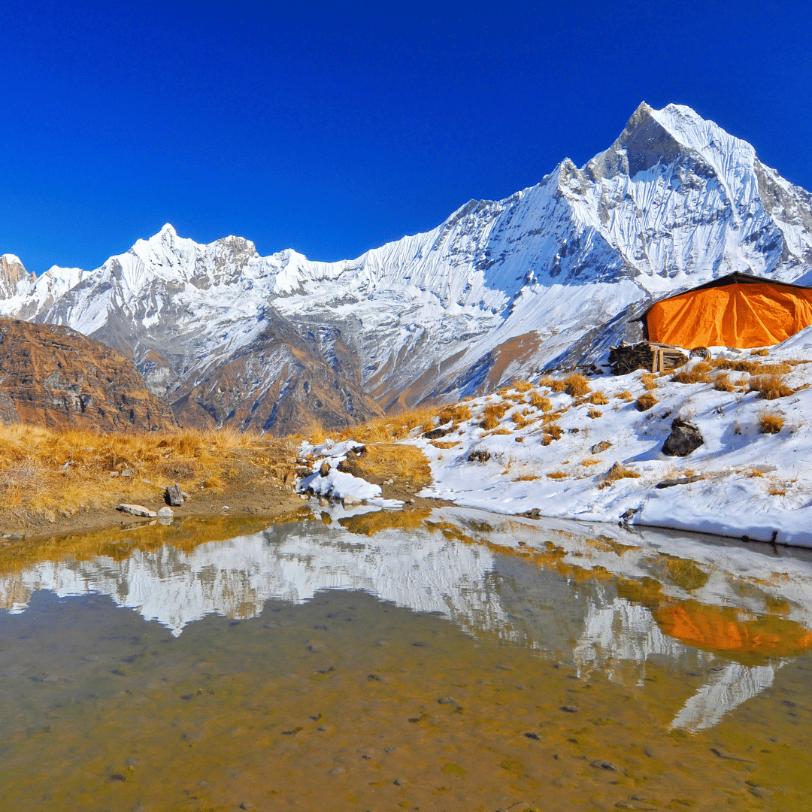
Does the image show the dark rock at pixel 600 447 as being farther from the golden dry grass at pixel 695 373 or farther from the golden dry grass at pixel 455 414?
the golden dry grass at pixel 455 414

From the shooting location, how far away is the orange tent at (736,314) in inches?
1220

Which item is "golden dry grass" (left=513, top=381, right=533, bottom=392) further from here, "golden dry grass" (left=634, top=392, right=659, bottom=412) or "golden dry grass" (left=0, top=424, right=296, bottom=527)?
"golden dry grass" (left=0, top=424, right=296, bottom=527)

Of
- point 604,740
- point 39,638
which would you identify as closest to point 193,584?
point 39,638

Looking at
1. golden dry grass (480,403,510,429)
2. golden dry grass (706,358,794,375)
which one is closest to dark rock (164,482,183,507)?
golden dry grass (480,403,510,429)

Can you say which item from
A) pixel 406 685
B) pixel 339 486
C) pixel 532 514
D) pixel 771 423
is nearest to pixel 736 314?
pixel 771 423

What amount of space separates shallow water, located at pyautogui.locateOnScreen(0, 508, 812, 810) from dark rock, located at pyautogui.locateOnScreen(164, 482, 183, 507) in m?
5.90

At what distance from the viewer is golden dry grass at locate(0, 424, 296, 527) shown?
13.8 m

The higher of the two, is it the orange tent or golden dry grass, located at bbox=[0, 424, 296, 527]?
the orange tent

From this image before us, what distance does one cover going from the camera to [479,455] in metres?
20.7

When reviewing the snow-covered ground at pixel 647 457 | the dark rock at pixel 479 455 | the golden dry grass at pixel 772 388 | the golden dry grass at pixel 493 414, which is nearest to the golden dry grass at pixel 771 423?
A: the snow-covered ground at pixel 647 457

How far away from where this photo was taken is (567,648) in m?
6.18

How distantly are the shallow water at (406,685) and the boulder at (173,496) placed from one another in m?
5.90

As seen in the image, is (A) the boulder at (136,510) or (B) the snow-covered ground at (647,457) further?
(A) the boulder at (136,510)

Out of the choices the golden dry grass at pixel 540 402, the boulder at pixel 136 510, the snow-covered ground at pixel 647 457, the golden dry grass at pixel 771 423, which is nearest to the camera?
the snow-covered ground at pixel 647 457
